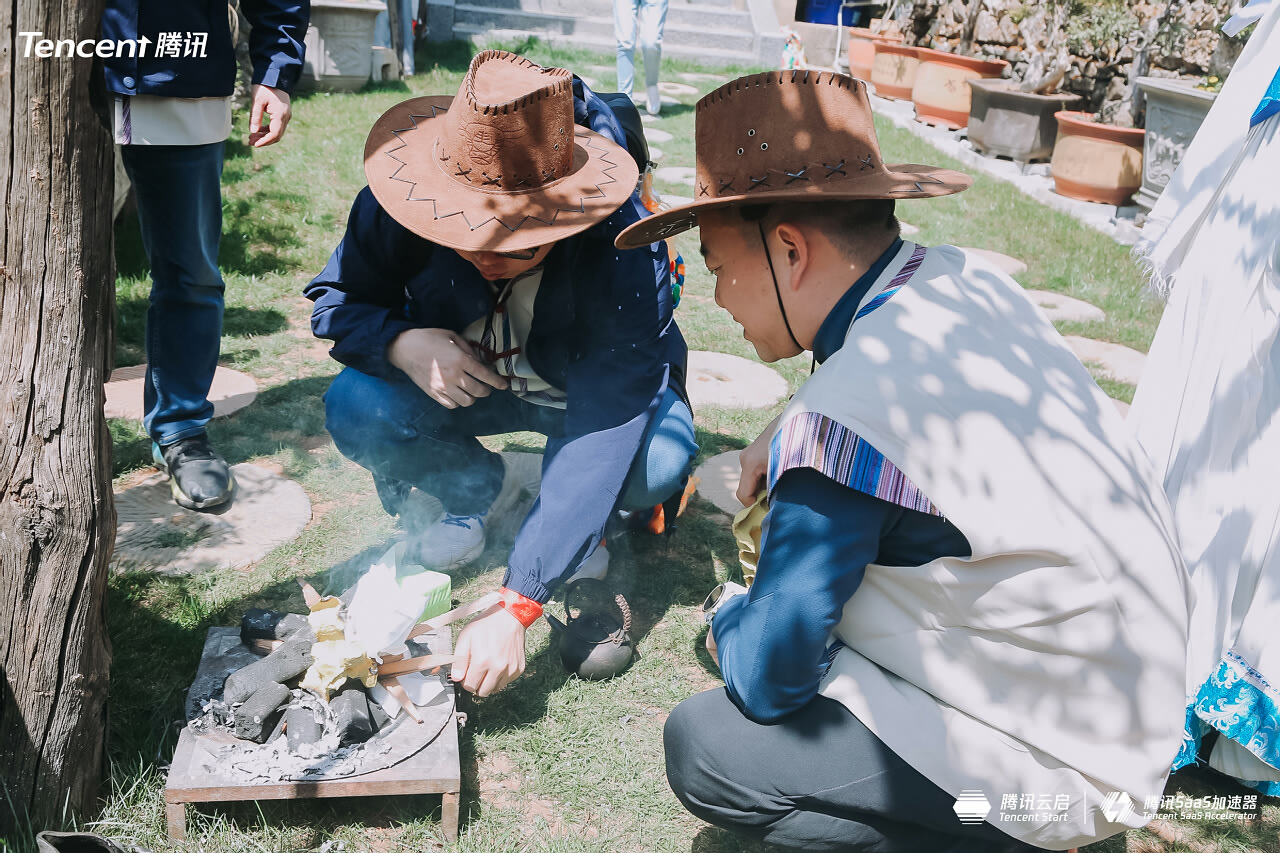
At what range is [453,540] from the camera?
3.21 m

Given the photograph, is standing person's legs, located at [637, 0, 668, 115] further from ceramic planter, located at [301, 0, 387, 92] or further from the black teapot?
the black teapot

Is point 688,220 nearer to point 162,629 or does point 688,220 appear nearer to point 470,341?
point 470,341

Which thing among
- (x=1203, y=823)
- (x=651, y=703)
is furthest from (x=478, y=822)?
(x=1203, y=823)

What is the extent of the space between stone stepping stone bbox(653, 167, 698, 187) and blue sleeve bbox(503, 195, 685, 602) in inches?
207

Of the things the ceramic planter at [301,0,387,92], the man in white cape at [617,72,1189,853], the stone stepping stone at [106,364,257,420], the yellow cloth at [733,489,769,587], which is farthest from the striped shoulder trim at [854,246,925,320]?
the ceramic planter at [301,0,387,92]

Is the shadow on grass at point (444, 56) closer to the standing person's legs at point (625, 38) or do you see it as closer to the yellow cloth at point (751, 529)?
the standing person's legs at point (625, 38)

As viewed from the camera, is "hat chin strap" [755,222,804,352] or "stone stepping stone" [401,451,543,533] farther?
"stone stepping stone" [401,451,543,533]

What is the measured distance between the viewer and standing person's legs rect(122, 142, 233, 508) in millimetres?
3148

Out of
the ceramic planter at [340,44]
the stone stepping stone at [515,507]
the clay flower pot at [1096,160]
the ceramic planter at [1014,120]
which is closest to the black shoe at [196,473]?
the stone stepping stone at [515,507]

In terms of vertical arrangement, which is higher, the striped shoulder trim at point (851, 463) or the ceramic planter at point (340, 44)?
the ceramic planter at point (340, 44)

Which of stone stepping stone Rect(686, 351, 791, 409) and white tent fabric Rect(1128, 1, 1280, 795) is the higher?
white tent fabric Rect(1128, 1, 1280, 795)

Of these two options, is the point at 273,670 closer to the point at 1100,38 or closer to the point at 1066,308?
the point at 1066,308

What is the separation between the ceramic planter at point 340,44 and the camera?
9.43 metres

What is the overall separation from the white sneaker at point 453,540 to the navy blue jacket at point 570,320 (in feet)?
1.80
